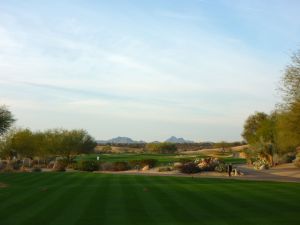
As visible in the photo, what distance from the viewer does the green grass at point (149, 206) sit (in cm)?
1773

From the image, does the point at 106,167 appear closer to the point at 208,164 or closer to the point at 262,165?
the point at 208,164

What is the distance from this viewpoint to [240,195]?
1035 inches

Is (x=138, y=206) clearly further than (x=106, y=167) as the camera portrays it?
No

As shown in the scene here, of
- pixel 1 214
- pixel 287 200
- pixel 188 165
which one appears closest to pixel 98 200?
pixel 1 214

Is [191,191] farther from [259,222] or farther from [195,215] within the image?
[259,222]

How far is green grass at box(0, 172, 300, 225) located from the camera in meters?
17.7

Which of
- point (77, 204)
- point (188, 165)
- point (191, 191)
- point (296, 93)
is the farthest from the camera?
point (188, 165)

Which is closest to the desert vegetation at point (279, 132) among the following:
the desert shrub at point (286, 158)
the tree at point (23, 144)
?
the desert shrub at point (286, 158)

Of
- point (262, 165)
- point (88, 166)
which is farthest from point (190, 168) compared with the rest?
point (88, 166)

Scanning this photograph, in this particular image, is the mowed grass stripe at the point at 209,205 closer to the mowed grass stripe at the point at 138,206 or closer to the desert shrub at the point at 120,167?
the mowed grass stripe at the point at 138,206

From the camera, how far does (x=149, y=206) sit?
Answer: 21.5 m

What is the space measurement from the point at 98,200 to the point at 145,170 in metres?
34.0

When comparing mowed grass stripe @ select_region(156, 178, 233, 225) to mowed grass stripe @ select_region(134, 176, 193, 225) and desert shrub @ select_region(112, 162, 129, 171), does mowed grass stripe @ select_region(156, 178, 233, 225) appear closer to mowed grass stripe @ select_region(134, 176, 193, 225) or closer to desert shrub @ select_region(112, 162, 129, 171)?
mowed grass stripe @ select_region(134, 176, 193, 225)

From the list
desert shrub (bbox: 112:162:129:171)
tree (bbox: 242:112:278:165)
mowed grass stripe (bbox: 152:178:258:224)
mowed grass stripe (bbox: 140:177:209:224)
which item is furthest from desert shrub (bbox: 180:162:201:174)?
mowed grass stripe (bbox: 140:177:209:224)
